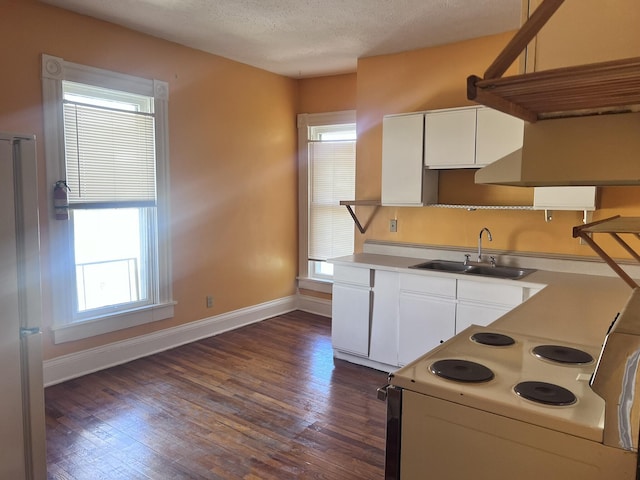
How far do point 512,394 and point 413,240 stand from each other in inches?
117

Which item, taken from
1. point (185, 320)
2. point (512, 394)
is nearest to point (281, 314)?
point (185, 320)

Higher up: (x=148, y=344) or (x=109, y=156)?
(x=109, y=156)

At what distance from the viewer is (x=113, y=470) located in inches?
93.9

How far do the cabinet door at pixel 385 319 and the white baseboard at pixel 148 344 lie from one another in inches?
69.0

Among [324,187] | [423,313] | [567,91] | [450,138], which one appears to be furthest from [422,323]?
[567,91]

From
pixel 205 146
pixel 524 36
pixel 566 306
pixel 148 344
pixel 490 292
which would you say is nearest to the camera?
pixel 524 36

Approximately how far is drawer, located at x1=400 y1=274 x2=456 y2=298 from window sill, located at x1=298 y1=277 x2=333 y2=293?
74.7 inches

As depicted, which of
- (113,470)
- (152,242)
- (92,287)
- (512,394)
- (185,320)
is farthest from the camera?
(185,320)

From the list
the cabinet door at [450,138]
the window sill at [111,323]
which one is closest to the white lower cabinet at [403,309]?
the cabinet door at [450,138]

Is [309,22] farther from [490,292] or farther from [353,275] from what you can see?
[490,292]

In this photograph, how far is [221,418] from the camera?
295 cm

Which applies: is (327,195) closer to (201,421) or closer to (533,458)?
(201,421)

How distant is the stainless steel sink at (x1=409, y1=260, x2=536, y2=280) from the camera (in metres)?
3.48

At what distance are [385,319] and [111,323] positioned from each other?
7.37 ft
